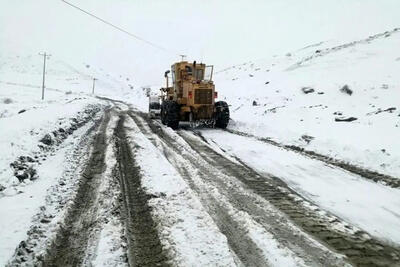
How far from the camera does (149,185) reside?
7.04m

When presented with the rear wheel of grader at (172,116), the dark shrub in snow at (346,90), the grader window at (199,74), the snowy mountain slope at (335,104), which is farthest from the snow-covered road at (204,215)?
the dark shrub in snow at (346,90)

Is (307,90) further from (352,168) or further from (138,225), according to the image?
(138,225)

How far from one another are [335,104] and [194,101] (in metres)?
7.41

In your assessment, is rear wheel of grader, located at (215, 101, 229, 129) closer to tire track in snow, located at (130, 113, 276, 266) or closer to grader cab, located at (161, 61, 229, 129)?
grader cab, located at (161, 61, 229, 129)

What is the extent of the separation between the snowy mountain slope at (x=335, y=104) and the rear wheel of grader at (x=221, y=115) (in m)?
0.82

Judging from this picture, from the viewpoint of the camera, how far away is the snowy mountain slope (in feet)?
36.4

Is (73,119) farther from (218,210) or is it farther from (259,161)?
(218,210)

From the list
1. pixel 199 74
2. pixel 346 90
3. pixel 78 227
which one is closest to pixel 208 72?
pixel 199 74

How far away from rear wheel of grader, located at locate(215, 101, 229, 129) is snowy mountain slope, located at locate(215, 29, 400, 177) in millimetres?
820

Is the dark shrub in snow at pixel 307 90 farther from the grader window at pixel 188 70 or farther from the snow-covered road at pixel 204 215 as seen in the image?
the snow-covered road at pixel 204 215

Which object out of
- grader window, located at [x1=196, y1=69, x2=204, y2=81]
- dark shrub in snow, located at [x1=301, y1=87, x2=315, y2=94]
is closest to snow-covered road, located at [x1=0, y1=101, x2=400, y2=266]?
grader window, located at [x1=196, y1=69, x2=204, y2=81]

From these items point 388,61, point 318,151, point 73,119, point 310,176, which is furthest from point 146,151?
point 388,61

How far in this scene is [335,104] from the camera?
18.8m

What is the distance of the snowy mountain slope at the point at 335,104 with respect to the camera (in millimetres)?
11109
